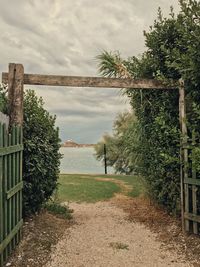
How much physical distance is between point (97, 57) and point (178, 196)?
589 cm

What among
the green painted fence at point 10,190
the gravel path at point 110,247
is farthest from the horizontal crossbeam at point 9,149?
the gravel path at point 110,247

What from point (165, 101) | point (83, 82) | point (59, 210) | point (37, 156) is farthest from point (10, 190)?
point (165, 101)

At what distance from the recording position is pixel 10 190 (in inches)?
208

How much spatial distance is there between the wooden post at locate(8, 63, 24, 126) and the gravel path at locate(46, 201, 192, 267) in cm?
252

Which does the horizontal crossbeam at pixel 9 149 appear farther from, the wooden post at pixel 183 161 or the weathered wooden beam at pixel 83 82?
the wooden post at pixel 183 161

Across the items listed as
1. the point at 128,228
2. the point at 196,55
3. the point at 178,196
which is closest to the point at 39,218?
the point at 128,228

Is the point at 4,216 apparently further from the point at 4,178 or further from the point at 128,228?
the point at 128,228

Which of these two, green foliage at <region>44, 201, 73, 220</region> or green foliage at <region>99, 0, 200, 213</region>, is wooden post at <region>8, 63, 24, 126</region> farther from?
green foliage at <region>44, 201, 73, 220</region>

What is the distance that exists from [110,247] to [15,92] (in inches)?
135

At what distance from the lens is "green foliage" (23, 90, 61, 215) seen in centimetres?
671

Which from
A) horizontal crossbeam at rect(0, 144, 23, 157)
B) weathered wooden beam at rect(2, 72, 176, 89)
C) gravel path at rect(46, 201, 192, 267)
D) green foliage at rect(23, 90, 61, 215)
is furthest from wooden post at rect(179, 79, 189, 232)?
horizontal crossbeam at rect(0, 144, 23, 157)

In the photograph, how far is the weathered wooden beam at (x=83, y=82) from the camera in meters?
6.65

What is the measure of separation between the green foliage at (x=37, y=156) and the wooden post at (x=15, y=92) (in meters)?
0.46

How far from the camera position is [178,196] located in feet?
24.3
